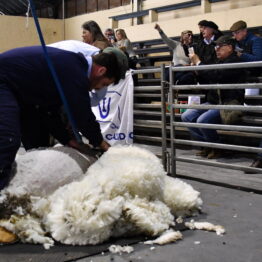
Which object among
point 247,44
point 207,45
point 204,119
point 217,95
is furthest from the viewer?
point 207,45

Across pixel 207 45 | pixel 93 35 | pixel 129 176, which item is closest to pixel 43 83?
pixel 129 176

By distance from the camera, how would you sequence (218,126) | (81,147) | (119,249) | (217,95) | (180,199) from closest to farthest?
(119,249)
(180,199)
(81,147)
(218,126)
(217,95)

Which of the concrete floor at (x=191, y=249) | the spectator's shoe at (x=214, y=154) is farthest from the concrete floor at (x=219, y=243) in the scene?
the spectator's shoe at (x=214, y=154)

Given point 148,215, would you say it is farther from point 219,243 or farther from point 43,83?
point 43,83

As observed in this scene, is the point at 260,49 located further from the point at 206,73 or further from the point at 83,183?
the point at 83,183

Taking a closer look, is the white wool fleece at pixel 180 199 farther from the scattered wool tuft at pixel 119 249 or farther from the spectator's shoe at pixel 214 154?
the spectator's shoe at pixel 214 154

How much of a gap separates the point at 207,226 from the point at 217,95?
280cm

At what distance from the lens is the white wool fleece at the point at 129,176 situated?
2.95 metres

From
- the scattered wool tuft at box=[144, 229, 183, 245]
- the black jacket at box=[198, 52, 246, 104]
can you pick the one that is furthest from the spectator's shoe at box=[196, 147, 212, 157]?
the scattered wool tuft at box=[144, 229, 183, 245]

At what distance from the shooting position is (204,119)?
533cm

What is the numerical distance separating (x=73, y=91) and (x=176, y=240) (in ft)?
4.12

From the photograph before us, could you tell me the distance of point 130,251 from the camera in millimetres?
2662

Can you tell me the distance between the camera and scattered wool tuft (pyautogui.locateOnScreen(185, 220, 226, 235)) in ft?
9.81

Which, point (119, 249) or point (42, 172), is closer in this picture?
point (119, 249)
